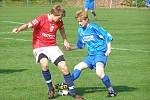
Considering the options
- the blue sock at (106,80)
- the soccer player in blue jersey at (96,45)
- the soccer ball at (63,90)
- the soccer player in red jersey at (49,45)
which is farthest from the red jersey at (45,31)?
the blue sock at (106,80)

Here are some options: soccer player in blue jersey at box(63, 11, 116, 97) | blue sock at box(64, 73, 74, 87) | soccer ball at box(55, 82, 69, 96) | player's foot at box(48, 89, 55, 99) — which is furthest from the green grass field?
soccer player in blue jersey at box(63, 11, 116, 97)

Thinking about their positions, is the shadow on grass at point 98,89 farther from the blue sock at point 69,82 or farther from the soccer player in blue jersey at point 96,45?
the blue sock at point 69,82

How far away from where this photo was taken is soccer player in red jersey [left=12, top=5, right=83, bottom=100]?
35.6 ft

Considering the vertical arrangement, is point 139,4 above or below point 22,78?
below

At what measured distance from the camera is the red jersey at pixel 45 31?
11062 millimetres

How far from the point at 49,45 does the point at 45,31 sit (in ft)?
0.99

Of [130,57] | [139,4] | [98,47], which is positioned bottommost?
[139,4]

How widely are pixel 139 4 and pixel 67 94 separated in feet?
158

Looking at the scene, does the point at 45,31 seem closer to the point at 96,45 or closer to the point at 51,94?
the point at 96,45

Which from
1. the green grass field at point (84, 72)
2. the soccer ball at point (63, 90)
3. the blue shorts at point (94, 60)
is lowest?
the green grass field at point (84, 72)

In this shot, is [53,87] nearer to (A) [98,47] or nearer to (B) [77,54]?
(A) [98,47]

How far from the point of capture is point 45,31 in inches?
438

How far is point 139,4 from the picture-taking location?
192 feet

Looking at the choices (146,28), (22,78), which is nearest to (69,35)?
(146,28)
